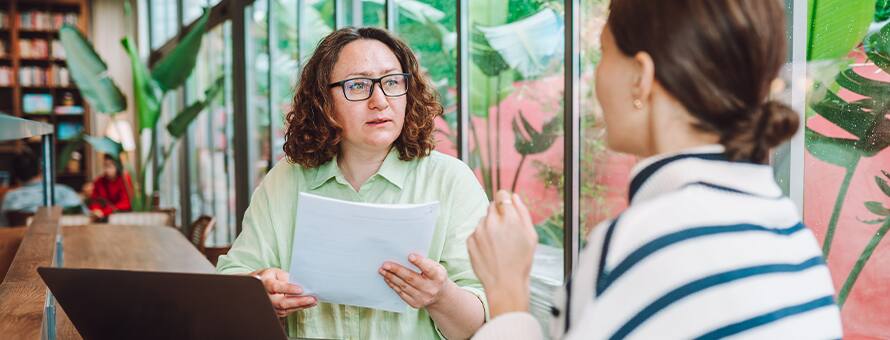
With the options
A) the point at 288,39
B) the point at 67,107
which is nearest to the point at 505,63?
the point at 288,39

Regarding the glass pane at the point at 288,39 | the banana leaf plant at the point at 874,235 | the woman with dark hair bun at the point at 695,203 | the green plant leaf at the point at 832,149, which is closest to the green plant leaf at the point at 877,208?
the banana leaf plant at the point at 874,235

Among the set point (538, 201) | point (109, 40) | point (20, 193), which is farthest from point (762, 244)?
point (109, 40)

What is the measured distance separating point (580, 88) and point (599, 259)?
6.99ft

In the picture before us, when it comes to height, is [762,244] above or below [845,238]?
above

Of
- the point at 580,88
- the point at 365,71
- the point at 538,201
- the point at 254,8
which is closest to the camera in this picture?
the point at 365,71

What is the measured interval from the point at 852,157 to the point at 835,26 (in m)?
0.33

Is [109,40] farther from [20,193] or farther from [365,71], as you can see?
[365,71]

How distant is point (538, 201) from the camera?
120 inches

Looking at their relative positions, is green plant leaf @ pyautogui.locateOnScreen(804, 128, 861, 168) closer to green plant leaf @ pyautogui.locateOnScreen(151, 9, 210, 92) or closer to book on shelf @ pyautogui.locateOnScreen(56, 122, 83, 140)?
green plant leaf @ pyautogui.locateOnScreen(151, 9, 210, 92)

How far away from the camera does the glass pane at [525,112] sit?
114 inches

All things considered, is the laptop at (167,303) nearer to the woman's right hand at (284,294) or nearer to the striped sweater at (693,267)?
the woman's right hand at (284,294)

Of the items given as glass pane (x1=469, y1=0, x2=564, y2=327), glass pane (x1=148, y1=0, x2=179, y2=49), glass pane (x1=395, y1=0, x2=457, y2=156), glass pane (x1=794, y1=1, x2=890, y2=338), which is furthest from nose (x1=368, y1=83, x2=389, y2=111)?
glass pane (x1=148, y1=0, x2=179, y2=49)

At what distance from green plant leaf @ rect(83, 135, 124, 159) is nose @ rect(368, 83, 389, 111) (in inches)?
187

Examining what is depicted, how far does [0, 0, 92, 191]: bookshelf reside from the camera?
9133 millimetres
